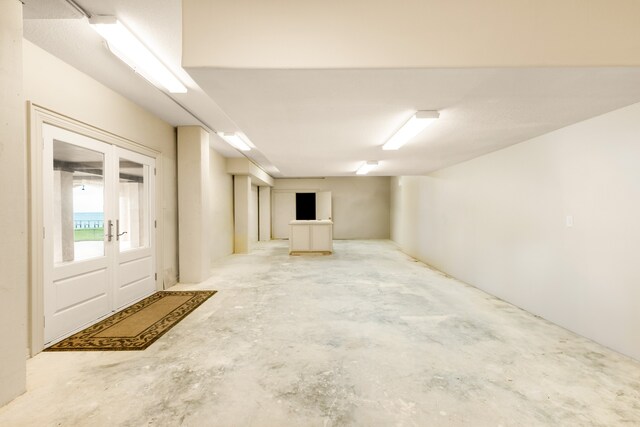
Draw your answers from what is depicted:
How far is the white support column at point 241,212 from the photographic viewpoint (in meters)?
9.01

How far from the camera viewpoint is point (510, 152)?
4121 mm

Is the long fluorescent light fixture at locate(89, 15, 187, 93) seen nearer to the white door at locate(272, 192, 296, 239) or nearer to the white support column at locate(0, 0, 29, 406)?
the white support column at locate(0, 0, 29, 406)

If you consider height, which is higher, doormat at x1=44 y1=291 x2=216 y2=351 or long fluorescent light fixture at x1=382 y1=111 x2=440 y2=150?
long fluorescent light fixture at x1=382 y1=111 x2=440 y2=150

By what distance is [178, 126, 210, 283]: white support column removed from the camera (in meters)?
5.14

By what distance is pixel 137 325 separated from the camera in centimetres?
329

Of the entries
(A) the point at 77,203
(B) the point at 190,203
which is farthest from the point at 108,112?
(B) the point at 190,203

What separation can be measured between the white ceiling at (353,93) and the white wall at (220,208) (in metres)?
3.43

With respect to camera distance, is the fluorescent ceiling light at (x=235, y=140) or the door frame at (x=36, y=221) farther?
the fluorescent ceiling light at (x=235, y=140)

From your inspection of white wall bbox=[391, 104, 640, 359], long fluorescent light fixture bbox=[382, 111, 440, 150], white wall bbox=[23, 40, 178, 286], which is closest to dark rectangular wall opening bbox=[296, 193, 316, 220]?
white wall bbox=[23, 40, 178, 286]

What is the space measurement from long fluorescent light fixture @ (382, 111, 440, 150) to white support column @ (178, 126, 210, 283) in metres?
3.28

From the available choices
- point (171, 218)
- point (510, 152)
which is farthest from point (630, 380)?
point (171, 218)

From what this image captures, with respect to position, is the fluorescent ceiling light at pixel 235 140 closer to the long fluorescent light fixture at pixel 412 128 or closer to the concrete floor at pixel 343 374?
the long fluorescent light fixture at pixel 412 128

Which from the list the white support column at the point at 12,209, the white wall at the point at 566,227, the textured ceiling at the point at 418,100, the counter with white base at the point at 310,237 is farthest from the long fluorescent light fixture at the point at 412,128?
the counter with white base at the point at 310,237

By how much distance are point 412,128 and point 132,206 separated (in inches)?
157
